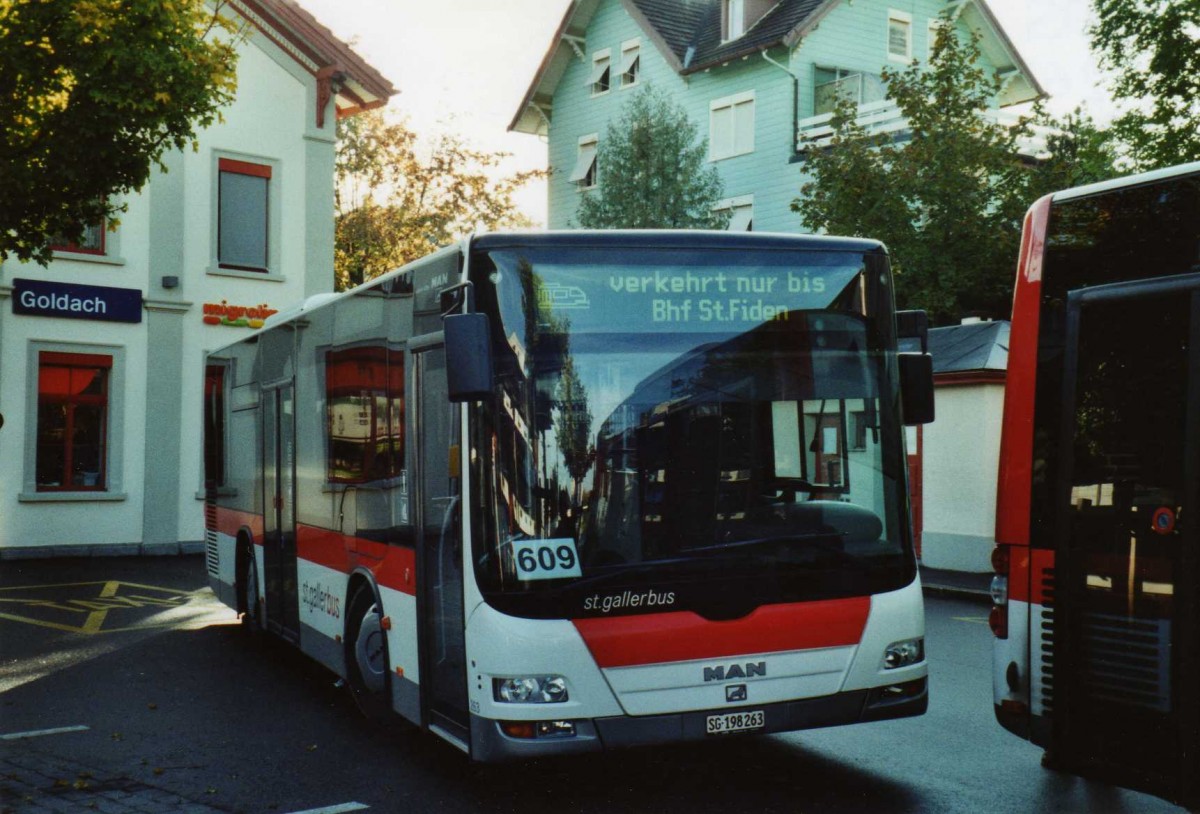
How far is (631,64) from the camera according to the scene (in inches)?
1651

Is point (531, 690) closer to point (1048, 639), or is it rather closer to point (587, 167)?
point (1048, 639)

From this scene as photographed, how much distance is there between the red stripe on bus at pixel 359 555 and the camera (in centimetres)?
790

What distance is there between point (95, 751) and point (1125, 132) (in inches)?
1229

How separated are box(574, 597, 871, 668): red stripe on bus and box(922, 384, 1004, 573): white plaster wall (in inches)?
504

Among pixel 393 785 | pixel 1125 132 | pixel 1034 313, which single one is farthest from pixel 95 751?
pixel 1125 132

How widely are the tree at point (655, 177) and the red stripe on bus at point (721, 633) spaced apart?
96.9ft

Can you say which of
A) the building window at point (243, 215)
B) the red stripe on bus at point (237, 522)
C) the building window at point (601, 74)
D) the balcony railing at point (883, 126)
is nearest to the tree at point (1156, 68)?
the balcony railing at point (883, 126)

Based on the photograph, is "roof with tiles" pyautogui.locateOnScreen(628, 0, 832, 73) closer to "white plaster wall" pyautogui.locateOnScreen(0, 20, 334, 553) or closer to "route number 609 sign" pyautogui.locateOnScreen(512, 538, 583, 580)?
"white plaster wall" pyautogui.locateOnScreen(0, 20, 334, 553)

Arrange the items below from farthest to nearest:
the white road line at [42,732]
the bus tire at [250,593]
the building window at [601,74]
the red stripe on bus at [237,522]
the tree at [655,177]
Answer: the building window at [601,74] → the tree at [655,177] → the bus tire at [250,593] → the red stripe on bus at [237,522] → the white road line at [42,732]

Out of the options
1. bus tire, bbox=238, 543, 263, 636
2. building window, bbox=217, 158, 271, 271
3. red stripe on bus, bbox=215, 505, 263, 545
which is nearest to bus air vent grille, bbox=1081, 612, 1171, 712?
red stripe on bus, bbox=215, 505, 263, 545

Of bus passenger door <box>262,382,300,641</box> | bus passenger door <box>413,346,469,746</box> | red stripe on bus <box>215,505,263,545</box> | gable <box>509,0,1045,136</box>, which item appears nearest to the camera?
bus passenger door <box>413,346,469,746</box>

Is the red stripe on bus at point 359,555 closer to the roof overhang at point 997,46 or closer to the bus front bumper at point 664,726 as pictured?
the bus front bumper at point 664,726

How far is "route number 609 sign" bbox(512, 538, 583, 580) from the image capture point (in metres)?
6.66

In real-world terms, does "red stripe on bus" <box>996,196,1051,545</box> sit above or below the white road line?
above
